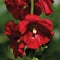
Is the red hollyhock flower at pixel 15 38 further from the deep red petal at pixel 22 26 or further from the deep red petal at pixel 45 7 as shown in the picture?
the deep red petal at pixel 45 7

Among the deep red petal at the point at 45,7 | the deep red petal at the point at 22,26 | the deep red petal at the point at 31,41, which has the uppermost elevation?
the deep red petal at the point at 45,7

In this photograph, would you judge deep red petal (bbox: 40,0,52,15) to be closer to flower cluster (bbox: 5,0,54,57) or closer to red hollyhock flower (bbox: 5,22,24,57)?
flower cluster (bbox: 5,0,54,57)

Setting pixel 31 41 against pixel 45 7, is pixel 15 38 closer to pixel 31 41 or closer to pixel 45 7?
pixel 31 41

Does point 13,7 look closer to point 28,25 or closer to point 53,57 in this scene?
point 28,25

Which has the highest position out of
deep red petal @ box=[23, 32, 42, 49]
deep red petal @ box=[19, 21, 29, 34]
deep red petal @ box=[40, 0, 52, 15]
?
deep red petal @ box=[40, 0, 52, 15]

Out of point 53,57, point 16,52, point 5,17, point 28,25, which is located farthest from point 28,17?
point 5,17

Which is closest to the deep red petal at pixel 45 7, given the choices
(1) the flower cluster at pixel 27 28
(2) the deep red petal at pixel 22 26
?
(1) the flower cluster at pixel 27 28

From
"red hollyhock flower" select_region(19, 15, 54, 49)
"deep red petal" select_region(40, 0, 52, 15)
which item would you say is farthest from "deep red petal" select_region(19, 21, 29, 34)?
"deep red petal" select_region(40, 0, 52, 15)
